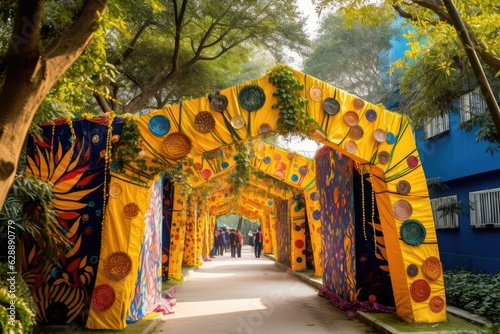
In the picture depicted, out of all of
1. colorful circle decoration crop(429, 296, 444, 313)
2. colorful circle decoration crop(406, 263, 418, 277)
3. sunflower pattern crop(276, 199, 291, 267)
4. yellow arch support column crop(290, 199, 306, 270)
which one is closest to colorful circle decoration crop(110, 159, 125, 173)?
colorful circle decoration crop(406, 263, 418, 277)

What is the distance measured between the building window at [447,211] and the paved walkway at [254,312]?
4123mm

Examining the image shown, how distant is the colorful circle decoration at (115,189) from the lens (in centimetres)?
770

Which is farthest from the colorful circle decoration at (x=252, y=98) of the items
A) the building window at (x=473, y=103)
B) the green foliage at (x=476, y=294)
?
the building window at (x=473, y=103)

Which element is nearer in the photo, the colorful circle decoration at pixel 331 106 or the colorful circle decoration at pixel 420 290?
the colorful circle decoration at pixel 420 290

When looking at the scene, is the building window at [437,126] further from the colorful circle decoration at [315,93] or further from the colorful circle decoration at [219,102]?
the colorful circle decoration at [219,102]

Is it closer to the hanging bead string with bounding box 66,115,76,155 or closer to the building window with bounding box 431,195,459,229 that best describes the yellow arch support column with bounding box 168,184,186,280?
the hanging bead string with bounding box 66,115,76,155

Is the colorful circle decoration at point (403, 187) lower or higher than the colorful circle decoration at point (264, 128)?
lower

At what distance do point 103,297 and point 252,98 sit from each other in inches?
152

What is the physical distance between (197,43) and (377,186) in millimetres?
9051

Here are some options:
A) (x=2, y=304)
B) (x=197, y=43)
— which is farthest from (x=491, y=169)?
(x=2, y=304)

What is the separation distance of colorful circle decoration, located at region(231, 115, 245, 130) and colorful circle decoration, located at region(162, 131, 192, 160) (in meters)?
0.77

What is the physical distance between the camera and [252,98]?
8109mm

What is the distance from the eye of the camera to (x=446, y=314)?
835 centimetres

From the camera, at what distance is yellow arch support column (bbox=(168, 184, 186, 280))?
1540 centimetres
